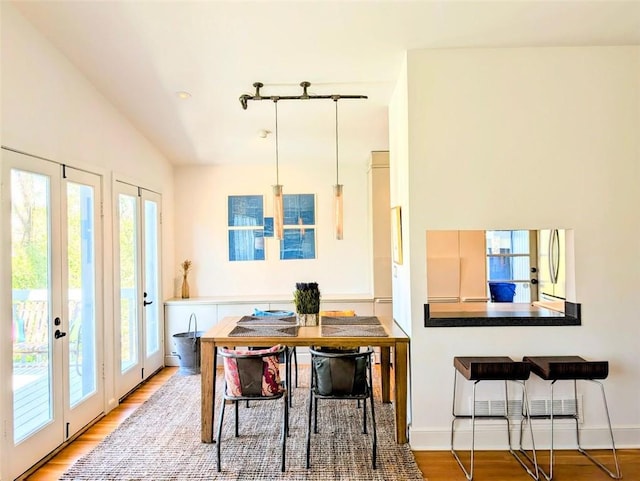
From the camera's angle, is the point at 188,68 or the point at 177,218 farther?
the point at 177,218

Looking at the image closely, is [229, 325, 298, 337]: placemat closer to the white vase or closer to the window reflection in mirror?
the white vase

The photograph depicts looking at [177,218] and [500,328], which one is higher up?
[177,218]

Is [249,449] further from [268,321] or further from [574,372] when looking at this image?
[574,372]

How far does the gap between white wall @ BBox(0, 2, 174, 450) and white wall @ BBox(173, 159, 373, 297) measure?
1050 mm

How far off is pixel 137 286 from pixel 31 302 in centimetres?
157

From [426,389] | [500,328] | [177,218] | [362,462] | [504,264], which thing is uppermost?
[177,218]

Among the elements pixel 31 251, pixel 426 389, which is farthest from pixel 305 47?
pixel 426 389

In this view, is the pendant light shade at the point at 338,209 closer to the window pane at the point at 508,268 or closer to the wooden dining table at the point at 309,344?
the wooden dining table at the point at 309,344

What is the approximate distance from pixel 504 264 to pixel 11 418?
4410 millimetres

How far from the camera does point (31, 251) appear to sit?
277 centimetres

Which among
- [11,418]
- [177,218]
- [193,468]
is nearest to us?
[11,418]

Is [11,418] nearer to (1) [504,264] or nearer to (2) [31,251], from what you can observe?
(2) [31,251]

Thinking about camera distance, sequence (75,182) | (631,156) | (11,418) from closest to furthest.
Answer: (11,418), (631,156), (75,182)

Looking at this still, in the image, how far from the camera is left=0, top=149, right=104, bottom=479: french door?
2.57 meters
